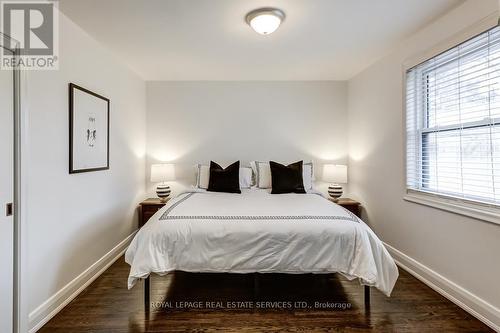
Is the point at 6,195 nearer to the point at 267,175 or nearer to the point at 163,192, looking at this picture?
the point at 163,192

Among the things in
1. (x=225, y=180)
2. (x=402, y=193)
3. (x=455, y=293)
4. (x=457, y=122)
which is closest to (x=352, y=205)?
(x=402, y=193)

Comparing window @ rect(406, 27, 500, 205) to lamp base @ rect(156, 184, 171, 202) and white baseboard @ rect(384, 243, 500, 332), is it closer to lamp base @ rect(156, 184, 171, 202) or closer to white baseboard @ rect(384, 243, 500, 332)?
white baseboard @ rect(384, 243, 500, 332)

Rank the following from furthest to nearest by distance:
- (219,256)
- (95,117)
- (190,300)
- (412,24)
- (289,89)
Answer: (289,89)
(95,117)
(412,24)
(190,300)
(219,256)

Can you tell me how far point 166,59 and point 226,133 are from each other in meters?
1.38

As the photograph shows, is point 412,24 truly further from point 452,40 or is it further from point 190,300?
point 190,300

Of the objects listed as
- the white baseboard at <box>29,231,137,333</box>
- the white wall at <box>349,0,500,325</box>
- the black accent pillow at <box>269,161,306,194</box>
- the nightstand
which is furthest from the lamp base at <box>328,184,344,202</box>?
the white baseboard at <box>29,231,137,333</box>

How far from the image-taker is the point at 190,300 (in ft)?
7.00

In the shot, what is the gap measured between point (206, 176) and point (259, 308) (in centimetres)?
199

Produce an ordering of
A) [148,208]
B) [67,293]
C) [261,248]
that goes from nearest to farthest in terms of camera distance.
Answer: [261,248], [67,293], [148,208]

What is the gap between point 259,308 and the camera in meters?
2.03

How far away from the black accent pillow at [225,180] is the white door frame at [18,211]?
201cm

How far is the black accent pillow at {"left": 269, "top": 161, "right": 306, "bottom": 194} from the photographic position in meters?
3.26

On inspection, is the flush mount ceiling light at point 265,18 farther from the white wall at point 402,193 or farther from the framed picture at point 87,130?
the framed picture at point 87,130

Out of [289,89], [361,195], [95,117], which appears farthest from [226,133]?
[361,195]
